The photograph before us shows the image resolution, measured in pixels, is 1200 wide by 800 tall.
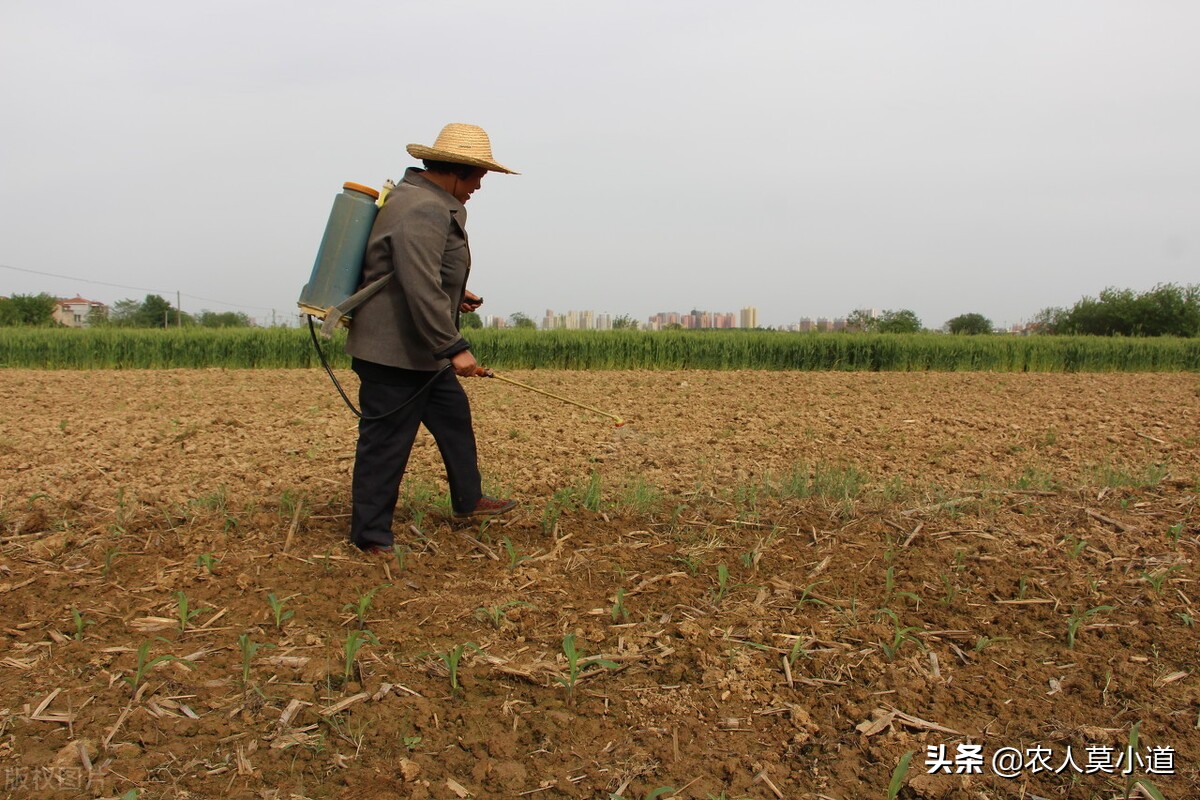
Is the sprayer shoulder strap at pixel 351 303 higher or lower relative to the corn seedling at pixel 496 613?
higher

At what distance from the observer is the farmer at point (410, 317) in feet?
10.3

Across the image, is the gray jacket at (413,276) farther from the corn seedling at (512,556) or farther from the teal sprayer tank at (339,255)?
the corn seedling at (512,556)

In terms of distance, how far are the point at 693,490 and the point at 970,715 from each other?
2245mm

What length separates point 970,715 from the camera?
7.29 feet

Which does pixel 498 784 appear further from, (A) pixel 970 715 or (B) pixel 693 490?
(B) pixel 693 490

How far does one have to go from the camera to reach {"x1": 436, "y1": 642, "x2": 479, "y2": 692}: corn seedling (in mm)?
2293

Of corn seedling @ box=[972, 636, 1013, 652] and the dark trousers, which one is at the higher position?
the dark trousers

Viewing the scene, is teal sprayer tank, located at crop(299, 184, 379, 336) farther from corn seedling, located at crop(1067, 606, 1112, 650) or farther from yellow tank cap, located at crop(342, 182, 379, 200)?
corn seedling, located at crop(1067, 606, 1112, 650)

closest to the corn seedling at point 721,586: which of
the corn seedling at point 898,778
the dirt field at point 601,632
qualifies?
the dirt field at point 601,632

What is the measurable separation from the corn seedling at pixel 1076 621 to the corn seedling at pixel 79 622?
10.0 feet

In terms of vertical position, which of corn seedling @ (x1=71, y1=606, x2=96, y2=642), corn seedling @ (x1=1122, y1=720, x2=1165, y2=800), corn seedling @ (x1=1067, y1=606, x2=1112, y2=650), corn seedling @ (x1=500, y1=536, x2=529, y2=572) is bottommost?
corn seedling @ (x1=1122, y1=720, x2=1165, y2=800)

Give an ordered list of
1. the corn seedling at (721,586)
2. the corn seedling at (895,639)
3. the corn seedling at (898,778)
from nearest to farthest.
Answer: the corn seedling at (898,778) < the corn seedling at (895,639) < the corn seedling at (721,586)

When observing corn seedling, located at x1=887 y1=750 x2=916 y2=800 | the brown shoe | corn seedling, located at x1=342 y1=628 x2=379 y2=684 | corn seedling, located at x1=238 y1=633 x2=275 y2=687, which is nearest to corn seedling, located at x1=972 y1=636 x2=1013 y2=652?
corn seedling, located at x1=887 y1=750 x2=916 y2=800

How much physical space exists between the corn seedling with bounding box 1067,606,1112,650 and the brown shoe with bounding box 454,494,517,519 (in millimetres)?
2173
